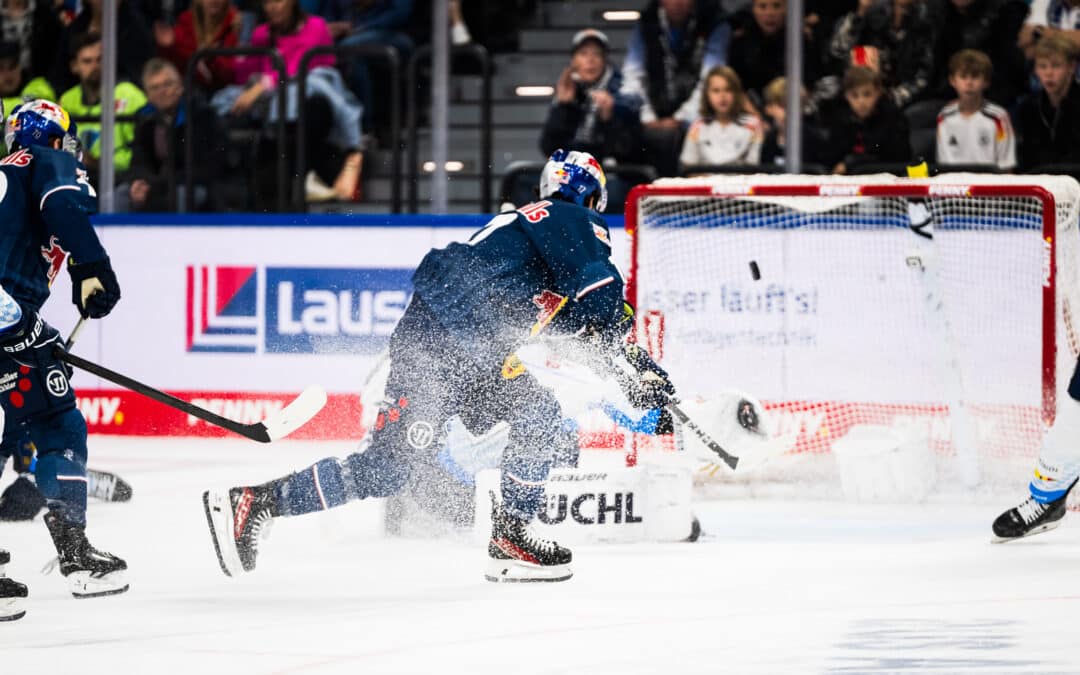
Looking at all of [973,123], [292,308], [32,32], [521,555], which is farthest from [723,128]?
[32,32]

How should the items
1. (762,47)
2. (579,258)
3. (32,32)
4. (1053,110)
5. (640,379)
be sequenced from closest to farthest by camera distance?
1. (579,258)
2. (640,379)
3. (1053,110)
4. (762,47)
5. (32,32)

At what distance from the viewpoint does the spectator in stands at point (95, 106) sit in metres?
8.57

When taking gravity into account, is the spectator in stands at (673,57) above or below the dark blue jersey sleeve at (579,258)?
above

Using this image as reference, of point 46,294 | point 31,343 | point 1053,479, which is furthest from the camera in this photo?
point 1053,479

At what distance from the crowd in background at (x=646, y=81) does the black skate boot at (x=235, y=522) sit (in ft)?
12.2

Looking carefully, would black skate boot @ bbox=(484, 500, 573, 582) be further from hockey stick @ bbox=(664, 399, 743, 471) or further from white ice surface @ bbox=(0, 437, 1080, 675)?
hockey stick @ bbox=(664, 399, 743, 471)

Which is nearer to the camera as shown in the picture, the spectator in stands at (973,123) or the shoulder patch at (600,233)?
the shoulder patch at (600,233)

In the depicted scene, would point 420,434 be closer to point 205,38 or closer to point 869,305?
point 869,305

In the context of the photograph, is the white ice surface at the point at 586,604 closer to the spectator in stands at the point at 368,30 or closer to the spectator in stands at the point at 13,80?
the spectator in stands at the point at 368,30

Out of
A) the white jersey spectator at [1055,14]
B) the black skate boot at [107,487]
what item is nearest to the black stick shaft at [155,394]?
the black skate boot at [107,487]

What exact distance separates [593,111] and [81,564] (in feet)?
14.4

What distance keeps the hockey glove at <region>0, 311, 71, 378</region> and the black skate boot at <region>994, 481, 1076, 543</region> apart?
2706 millimetres

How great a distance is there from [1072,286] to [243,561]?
325 centimetres

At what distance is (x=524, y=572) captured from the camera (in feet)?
15.2
